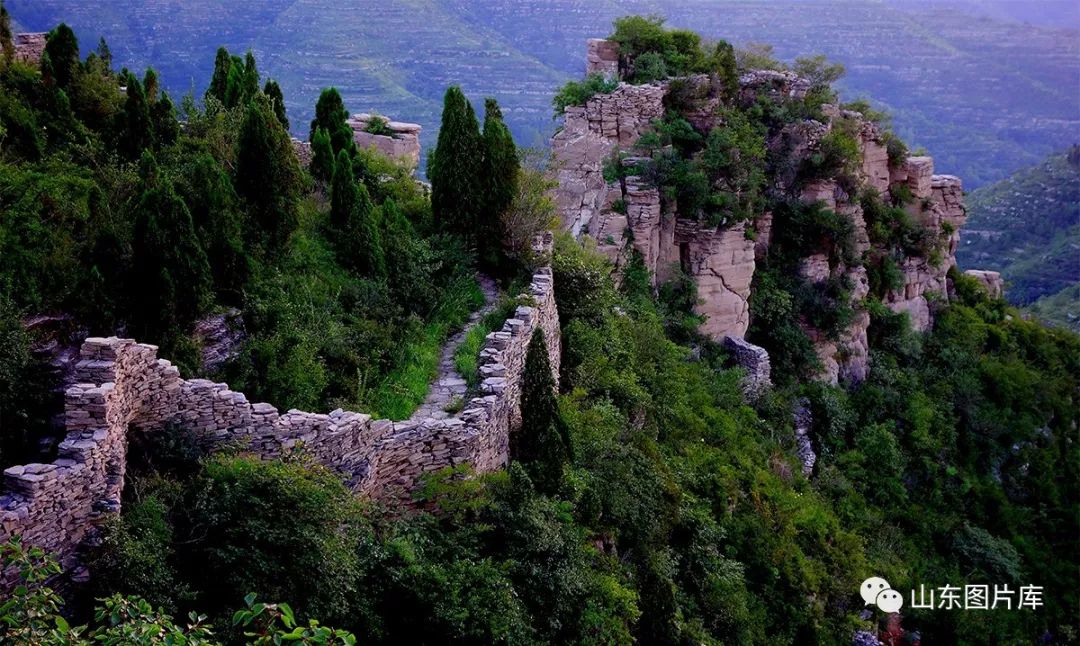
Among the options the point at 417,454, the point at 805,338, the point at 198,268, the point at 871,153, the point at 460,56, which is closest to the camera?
the point at 417,454

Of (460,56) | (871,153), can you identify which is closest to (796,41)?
(460,56)

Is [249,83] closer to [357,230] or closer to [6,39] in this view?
[6,39]

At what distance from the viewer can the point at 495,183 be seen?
16766 mm

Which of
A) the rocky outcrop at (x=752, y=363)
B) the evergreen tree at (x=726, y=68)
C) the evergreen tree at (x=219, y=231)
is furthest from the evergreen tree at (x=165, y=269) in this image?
the evergreen tree at (x=726, y=68)

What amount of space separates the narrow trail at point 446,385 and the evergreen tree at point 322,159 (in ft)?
13.2

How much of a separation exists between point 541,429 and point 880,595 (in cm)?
886

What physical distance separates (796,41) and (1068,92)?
132 ft

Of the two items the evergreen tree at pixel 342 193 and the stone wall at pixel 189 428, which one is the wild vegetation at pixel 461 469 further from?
the stone wall at pixel 189 428

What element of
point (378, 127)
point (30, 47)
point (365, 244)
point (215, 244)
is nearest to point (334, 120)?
point (365, 244)

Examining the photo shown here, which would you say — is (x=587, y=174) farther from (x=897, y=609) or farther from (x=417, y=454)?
(x=417, y=454)

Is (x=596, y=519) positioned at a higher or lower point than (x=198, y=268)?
lower

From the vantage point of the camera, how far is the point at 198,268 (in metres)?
12.0

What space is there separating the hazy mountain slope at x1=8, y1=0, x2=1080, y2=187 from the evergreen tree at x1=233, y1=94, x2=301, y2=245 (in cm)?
834

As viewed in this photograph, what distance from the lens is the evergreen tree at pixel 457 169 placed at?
1656 centimetres
